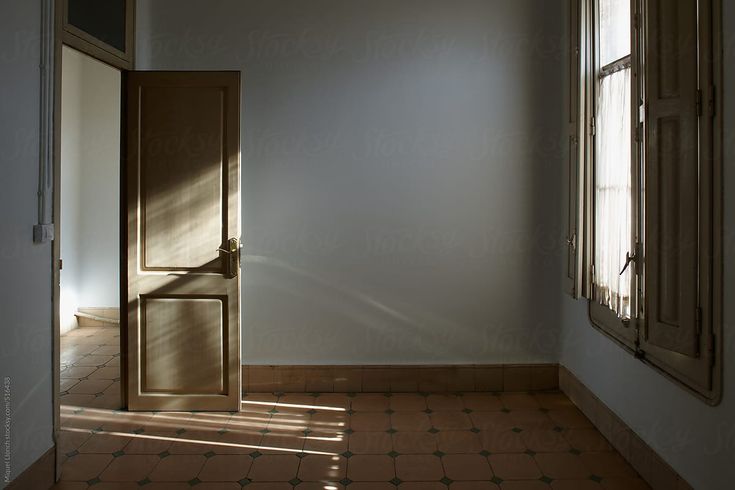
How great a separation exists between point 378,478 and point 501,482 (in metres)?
0.63

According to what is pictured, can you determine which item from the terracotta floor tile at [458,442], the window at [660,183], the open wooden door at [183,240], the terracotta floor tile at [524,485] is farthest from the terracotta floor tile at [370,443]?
the window at [660,183]

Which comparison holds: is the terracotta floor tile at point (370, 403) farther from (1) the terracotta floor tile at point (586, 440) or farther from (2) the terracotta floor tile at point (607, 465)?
(2) the terracotta floor tile at point (607, 465)

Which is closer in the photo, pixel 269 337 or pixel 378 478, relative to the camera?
pixel 378 478

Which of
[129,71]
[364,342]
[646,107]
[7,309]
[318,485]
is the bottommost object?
[318,485]

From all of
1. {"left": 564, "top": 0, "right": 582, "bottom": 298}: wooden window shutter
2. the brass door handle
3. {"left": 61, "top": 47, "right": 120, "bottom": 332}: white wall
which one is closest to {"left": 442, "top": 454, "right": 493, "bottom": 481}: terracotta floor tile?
{"left": 564, "top": 0, "right": 582, "bottom": 298}: wooden window shutter

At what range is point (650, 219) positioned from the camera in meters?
3.24

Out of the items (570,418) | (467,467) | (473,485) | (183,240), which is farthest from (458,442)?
(183,240)

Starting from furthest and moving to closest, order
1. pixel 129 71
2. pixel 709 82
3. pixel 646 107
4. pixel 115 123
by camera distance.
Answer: pixel 115 123
pixel 129 71
pixel 646 107
pixel 709 82

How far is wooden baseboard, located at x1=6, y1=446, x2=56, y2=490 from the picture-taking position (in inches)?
124

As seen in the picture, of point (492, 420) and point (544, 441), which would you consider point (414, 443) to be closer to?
point (492, 420)

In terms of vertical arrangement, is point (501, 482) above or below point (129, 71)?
below

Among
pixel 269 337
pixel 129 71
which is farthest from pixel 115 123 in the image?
pixel 269 337

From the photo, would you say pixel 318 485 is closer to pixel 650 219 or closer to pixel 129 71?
pixel 650 219

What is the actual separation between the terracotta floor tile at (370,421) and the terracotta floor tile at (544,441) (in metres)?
0.87
